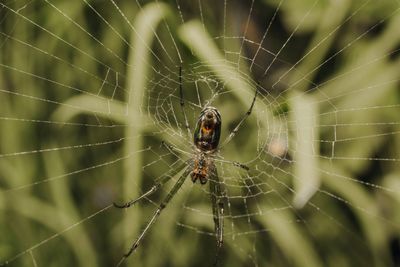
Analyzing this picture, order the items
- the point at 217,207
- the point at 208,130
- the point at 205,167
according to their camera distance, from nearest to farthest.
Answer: the point at 208,130 → the point at 217,207 → the point at 205,167

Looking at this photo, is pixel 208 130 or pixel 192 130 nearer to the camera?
pixel 208 130

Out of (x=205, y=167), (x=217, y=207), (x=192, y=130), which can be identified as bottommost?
(x=217, y=207)

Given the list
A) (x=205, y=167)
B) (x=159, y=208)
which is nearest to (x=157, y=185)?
(x=159, y=208)

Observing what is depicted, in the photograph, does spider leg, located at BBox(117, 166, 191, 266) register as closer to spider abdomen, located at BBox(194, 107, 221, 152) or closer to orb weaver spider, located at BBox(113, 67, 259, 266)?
orb weaver spider, located at BBox(113, 67, 259, 266)

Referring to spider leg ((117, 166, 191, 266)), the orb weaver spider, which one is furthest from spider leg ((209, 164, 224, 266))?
spider leg ((117, 166, 191, 266))

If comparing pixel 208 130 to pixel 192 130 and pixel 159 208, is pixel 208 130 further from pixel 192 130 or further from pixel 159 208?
pixel 159 208

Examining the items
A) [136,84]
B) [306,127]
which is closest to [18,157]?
[136,84]

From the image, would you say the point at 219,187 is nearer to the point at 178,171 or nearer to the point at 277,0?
the point at 178,171

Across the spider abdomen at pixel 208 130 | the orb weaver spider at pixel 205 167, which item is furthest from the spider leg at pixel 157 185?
the spider abdomen at pixel 208 130
